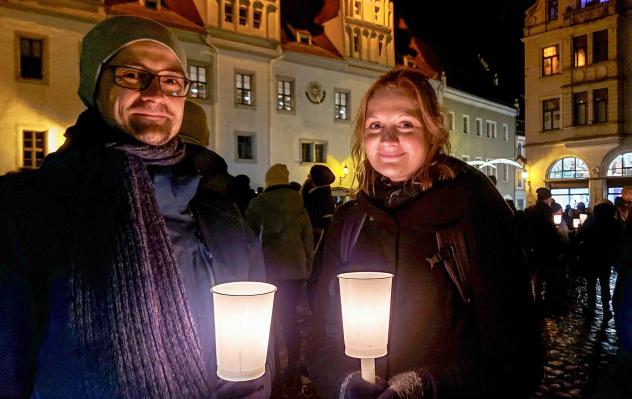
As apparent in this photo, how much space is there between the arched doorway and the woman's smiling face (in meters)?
30.7

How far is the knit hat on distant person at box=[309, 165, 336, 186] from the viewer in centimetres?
784

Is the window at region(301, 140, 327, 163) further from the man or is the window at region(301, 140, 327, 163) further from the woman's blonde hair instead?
the man

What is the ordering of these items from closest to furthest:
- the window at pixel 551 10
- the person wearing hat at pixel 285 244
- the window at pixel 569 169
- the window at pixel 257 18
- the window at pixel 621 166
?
the person wearing hat at pixel 285 244 → the window at pixel 257 18 → the window at pixel 621 166 → the window at pixel 569 169 → the window at pixel 551 10

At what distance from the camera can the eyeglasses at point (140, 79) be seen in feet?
6.76

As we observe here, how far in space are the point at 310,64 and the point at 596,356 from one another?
2358 centimetres

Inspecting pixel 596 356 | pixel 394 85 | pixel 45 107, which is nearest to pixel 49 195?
pixel 394 85

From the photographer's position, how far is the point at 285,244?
6.34m

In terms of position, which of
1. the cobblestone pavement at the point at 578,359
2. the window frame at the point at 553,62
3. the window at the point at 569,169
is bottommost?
the cobblestone pavement at the point at 578,359

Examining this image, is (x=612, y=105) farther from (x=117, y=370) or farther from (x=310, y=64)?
(x=117, y=370)

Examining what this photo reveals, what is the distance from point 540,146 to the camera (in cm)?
3161

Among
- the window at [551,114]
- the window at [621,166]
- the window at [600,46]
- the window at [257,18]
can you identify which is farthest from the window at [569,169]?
the window at [257,18]

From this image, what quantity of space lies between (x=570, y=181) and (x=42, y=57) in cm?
2707

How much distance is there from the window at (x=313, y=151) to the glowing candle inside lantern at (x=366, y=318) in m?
26.4

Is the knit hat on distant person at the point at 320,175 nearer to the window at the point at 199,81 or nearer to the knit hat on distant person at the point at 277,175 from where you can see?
the knit hat on distant person at the point at 277,175
